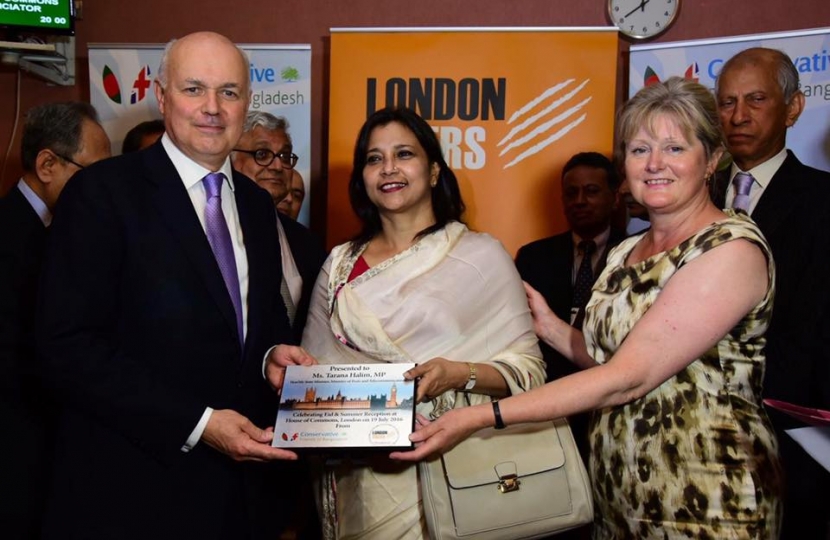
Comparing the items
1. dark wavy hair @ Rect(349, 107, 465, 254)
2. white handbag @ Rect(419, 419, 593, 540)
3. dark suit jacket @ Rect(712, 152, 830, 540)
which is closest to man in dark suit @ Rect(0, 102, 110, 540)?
dark wavy hair @ Rect(349, 107, 465, 254)

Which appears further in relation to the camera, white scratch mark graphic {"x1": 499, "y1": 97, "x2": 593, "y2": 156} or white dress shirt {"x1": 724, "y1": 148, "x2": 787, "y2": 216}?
white scratch mark graphic {"x1": 499, "y1": 97, "x2": 593, "y2": 156}

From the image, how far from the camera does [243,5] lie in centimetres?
520

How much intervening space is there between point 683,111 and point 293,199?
7.88ft

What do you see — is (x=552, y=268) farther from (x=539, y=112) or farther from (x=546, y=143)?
(x=539, y=112)

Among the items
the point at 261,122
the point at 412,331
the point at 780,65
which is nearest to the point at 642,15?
the point at 780,65

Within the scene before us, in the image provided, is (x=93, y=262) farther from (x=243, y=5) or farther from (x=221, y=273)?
(x=243, y=5)

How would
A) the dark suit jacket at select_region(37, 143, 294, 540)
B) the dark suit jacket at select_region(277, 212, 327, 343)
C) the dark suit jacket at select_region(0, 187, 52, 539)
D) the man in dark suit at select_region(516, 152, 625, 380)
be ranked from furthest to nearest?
1. the man in dark suit at select_region(516, 152, 625, 380)
2. the dark suit jacket at select_region(277, 212, 327, 343)
3. the dark suit jacket at select_region(0, 187, 52, 539)
4. the dark suit jacket at select_region(37, 143, 294, 540)

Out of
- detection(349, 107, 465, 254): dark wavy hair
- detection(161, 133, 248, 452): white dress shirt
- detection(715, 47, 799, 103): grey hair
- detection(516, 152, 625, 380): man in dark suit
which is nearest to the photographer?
detection(161, 133, 248, 452): white dress shirt

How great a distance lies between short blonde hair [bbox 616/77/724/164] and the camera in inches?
81.3

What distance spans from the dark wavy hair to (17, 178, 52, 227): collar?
3.34 feet

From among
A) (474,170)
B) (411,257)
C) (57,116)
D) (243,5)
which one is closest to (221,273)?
(411,257)

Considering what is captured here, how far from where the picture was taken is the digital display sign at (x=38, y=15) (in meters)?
4.33

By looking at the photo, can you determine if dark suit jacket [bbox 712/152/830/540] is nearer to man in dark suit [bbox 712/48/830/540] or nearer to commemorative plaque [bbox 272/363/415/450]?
man in dark suit [bbox 712/48/830/540]

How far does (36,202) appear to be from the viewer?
2748mm
